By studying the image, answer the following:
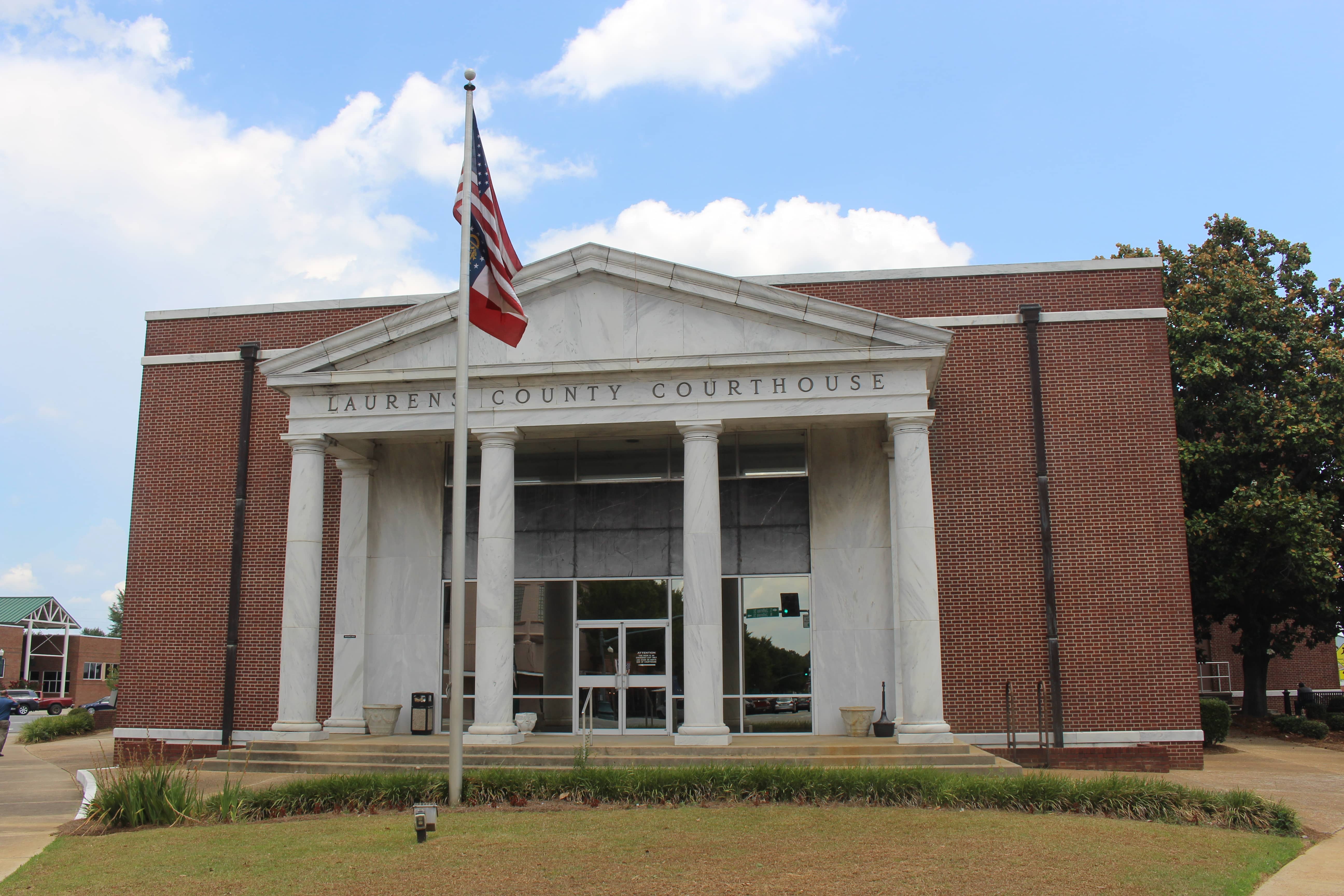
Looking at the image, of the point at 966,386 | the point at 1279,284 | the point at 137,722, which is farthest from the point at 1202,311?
the point at 137,722

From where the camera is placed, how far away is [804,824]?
1258 cm

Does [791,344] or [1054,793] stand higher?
[791,344]

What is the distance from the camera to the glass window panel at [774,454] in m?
22.1

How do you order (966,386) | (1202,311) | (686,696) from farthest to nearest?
(1202,311), (966,386), (686,696)

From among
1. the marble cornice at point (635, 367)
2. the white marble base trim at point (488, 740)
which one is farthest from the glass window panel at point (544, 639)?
the marble cornice at point (635, 367)

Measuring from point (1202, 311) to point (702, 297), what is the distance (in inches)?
710

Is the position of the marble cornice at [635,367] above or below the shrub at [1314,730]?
above

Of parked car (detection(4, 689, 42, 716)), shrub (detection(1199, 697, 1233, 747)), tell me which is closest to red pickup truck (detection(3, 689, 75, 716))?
parked car (detection(4, 689, 42, 716))

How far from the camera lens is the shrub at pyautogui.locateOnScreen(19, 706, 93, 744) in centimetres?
3191

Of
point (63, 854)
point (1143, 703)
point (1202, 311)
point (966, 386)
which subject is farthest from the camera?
point (1202, 311)

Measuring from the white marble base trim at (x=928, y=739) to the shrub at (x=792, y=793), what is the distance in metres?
2.77

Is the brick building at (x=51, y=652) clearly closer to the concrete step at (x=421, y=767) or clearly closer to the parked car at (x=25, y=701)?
the parked car at (x=25, y=701)

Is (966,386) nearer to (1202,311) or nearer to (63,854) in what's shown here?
(1202,311)

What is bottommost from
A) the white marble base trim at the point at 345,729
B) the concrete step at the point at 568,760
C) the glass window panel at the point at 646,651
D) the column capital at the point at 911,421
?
the concrete step at the point at 568,760
